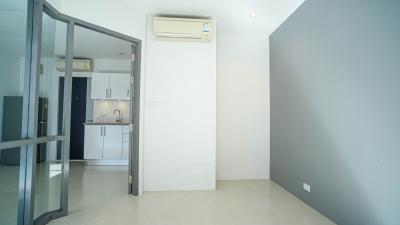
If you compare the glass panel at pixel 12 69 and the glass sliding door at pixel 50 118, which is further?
the glass sliding door at pixel 50 118

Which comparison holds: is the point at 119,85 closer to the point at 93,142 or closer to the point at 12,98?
the point at 93,142

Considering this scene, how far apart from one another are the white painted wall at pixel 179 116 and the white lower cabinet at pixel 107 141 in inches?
93.3

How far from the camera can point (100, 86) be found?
6047 millimetres

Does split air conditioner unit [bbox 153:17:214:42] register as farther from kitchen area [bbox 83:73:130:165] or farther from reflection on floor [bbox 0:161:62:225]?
kitchen area [bbox 83:73:130:165]

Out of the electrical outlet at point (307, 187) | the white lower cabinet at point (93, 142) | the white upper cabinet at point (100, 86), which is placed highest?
the white upper cabinet at point (100, 86)

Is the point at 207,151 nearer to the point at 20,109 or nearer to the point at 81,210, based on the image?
the point at 81,210

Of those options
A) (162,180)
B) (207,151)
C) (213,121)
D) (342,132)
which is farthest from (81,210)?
(342,132)

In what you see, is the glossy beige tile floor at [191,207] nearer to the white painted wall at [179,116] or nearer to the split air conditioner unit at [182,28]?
the white painted wall at [179,116]

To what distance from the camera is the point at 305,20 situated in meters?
A: 3.24

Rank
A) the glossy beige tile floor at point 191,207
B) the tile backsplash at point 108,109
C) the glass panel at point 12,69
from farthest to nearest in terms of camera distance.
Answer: the tile backsplash at point 108,109
the glossy beige tile floor at point 191,207
the glass panel at point 12,69

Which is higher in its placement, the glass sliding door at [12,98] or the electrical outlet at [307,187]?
the glass sliding door at [12,98]

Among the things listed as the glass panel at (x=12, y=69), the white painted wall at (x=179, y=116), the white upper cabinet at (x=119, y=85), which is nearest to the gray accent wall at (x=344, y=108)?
the white painted wall at (x=179, y=116)

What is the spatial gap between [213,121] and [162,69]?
1.19m

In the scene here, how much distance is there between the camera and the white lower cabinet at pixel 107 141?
18.9 feet
